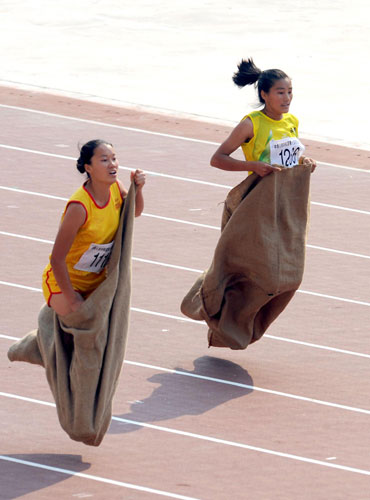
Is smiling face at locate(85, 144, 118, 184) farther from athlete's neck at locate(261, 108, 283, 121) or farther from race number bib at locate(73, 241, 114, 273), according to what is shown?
athlete's neck at locate(261, 108, 283, 121)

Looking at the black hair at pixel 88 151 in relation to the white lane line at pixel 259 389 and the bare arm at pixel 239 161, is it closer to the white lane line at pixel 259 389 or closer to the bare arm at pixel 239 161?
the bare arm at pixel 239 161

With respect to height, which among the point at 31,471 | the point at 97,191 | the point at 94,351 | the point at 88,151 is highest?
the point at 88,151

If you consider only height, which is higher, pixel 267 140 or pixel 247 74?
pixel 247 74

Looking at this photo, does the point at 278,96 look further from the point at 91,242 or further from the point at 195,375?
the point at 91,242

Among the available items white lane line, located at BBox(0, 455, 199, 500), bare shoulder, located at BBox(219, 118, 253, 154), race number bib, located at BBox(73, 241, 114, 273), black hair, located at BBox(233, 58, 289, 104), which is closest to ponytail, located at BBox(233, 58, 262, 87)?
black hair, located at BBox(233, 58, 289, 104)

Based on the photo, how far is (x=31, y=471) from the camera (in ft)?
27.7

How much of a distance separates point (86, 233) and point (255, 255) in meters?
1.93

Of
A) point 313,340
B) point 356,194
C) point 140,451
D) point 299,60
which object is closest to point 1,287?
point 313,340

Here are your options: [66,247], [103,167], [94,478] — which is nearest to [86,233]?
[66,247]

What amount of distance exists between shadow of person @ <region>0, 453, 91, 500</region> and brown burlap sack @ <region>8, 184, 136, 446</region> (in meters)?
0.24

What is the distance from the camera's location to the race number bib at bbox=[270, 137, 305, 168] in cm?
1000

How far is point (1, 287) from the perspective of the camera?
1212 cm

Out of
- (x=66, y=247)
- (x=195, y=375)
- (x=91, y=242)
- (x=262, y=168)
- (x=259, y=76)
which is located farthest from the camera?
(x=195, y=375)

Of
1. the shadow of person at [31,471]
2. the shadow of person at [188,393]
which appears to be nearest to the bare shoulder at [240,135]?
the shadow of person at [188,393]
